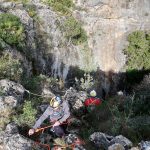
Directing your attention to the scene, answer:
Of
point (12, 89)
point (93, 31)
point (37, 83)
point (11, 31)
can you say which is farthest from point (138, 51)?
point (12, 89)

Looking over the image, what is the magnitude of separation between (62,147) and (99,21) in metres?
13.0

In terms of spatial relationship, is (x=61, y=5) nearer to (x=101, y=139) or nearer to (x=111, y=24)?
(x=111, y=24)

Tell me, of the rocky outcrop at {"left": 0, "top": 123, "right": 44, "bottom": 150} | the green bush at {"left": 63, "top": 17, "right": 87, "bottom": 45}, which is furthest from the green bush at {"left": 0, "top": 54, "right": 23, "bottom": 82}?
the green bush at {"left": 63, "top": 17, "right": 87, "bottom": 45}

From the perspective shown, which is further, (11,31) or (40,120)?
(11,31)

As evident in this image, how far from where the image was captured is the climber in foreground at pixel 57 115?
1068 cm

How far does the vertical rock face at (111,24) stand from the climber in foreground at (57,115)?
1093cm

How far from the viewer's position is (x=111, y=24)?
72.2 ft

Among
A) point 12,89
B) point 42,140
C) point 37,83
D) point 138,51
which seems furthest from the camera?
point 138,51

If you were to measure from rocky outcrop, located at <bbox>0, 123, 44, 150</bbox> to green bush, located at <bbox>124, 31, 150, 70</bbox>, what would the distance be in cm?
A: 1220

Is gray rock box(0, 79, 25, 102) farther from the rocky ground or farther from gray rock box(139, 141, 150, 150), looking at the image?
gray rock box(139, 141, 150, 150)

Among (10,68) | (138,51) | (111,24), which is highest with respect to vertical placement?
(10,68)

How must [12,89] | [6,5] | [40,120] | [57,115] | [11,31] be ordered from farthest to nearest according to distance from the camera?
[6,5]
[11,31]
[12,89]
[57,115]
[40,120]

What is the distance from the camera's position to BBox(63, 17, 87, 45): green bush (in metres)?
20.3

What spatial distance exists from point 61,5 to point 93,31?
2.20 meters
